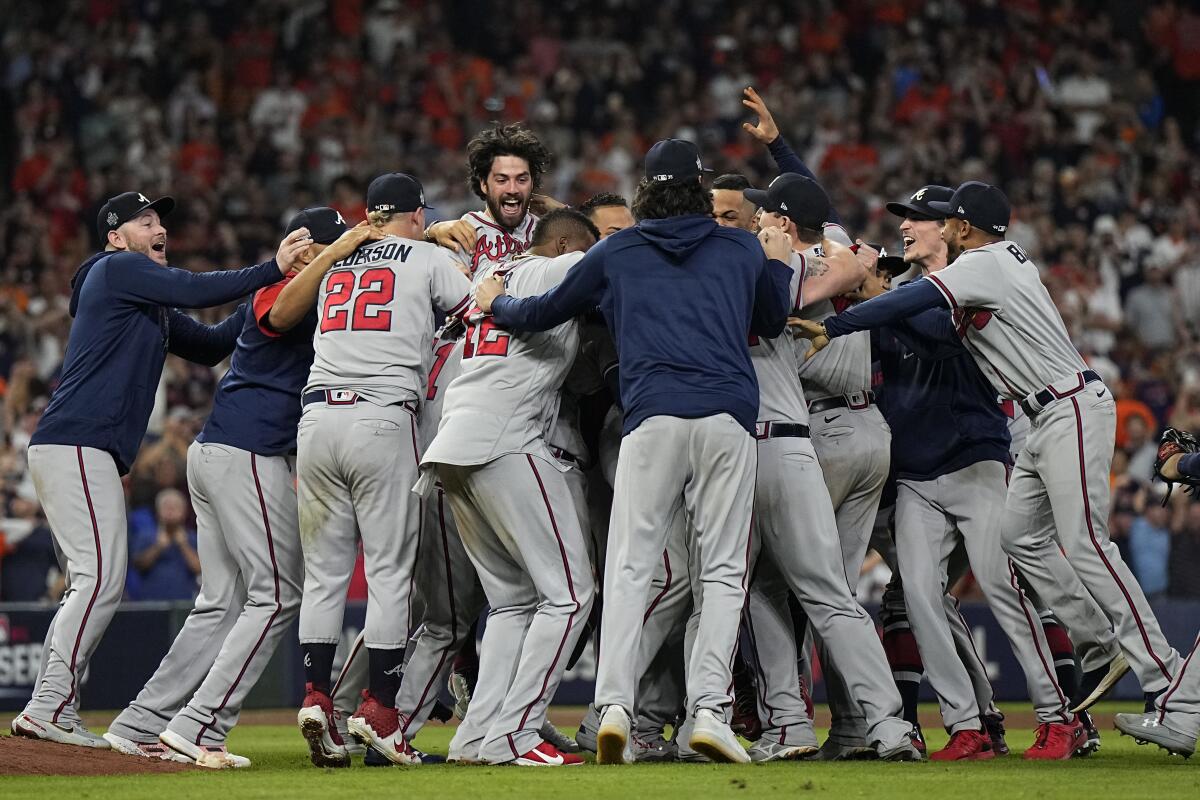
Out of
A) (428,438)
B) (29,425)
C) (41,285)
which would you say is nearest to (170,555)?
(29,425)

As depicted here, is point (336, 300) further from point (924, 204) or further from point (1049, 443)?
point (1049, 443)

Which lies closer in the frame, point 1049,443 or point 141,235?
point 1049,443

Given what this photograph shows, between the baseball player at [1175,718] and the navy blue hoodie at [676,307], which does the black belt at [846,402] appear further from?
the baseball player at [1175,718]

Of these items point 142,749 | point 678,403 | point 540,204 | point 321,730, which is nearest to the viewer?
point 678,403

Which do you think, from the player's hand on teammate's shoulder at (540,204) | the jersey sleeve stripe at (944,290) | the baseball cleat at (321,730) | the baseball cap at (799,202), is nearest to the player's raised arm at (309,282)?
the player's hand on teammate's shoulder at (540,204)

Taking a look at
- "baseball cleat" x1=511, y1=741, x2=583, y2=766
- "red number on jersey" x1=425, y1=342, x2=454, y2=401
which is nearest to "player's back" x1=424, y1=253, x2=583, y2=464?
"red number on jersey" x1=425, y1=342, x2=454, y2=401

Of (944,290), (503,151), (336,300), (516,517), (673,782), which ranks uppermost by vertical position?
(503,151)

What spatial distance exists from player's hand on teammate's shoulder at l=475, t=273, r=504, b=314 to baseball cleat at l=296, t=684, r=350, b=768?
5.68 ft

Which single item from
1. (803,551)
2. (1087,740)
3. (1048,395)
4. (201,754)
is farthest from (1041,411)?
(201,754)

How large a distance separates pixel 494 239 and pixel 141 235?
65.7 inches

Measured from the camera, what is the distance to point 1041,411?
705cm

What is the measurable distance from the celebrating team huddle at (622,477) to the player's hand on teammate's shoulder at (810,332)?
0.9 inches

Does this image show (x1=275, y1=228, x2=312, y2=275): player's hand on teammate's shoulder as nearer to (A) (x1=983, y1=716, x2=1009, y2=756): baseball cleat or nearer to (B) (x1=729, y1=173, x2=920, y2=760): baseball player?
(B) (x1=729, y1=173, x2=920, y2=760): baseball player

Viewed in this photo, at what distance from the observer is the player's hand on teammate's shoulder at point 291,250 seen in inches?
286
